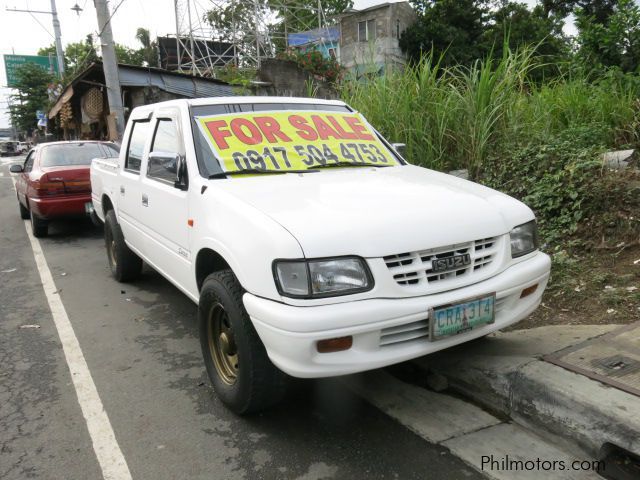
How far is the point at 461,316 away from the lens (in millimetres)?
2510

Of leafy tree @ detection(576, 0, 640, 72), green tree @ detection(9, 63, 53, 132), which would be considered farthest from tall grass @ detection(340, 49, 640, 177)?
green tree @ detection(9, 63, 53, 132)

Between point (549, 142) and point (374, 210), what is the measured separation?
374 centimetres

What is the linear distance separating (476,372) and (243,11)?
28.7 meters

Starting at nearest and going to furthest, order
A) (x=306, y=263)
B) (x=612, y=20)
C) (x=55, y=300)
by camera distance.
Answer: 1. (x=306, y=263)
2. (x=55, y=300)
3. (x=612, y=20)

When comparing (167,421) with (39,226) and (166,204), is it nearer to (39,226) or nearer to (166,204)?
(166,204)

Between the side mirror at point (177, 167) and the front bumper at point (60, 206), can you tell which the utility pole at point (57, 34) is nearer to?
the front bumper at point (60, 206)

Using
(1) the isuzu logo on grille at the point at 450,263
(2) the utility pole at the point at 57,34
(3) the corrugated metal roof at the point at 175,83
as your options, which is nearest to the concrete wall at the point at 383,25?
(3) the corrugated metal roof at the point at 175,83

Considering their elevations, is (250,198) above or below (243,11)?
below

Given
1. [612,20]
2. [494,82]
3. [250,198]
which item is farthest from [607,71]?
[250,198]

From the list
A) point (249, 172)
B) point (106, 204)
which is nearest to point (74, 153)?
point (106, 204)

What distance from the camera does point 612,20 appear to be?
670 centimetres

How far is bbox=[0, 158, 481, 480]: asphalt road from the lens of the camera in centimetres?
248

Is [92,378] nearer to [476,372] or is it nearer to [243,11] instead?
[476,372]

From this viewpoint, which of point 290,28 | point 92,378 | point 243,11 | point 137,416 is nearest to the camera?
point 137,416
